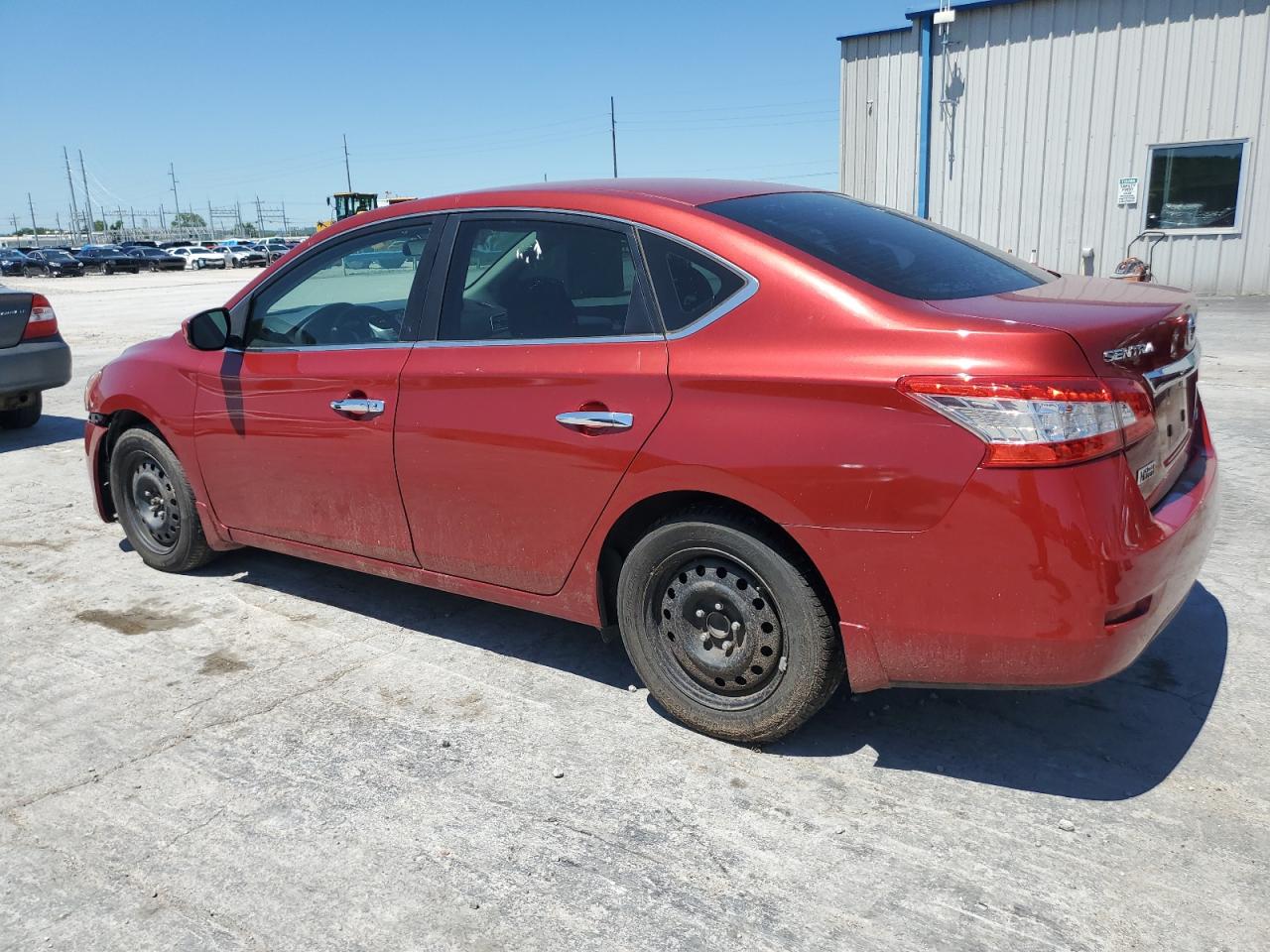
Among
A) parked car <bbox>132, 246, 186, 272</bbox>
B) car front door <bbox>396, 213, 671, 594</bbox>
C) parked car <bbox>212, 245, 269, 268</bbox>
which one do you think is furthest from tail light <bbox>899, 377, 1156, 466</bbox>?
parked car <bbox>212, 245, 269, 268</bbox>

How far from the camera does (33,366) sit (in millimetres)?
8453

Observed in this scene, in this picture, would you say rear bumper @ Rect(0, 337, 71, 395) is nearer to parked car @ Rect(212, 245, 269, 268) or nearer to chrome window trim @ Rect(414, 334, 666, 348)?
chrome window trim @ Rect(414, 334, 666, 348)

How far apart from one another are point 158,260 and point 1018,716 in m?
63.2

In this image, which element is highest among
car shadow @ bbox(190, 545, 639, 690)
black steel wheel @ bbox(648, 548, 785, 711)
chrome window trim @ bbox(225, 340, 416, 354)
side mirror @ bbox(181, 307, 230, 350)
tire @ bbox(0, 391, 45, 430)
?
side mirror @ bbox(181, 307, 230, 350)

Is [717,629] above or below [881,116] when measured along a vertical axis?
below

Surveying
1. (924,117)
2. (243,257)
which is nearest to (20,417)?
(924,117)

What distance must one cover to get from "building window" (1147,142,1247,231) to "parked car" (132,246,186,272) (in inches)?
2129

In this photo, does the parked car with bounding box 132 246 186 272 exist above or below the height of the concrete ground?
above

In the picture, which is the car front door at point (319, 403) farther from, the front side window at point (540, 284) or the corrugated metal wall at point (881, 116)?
the corrugated metal wall at point (881, 116)

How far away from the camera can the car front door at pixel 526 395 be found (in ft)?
10.6

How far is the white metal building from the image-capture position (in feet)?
54.0

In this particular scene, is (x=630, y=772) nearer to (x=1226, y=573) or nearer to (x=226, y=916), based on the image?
(x=226, y=916)

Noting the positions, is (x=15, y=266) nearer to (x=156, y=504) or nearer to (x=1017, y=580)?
(x=156, y=504)

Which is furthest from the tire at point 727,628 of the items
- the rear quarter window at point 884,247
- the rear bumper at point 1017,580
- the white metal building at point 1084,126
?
the white metal building at point 1084,126
